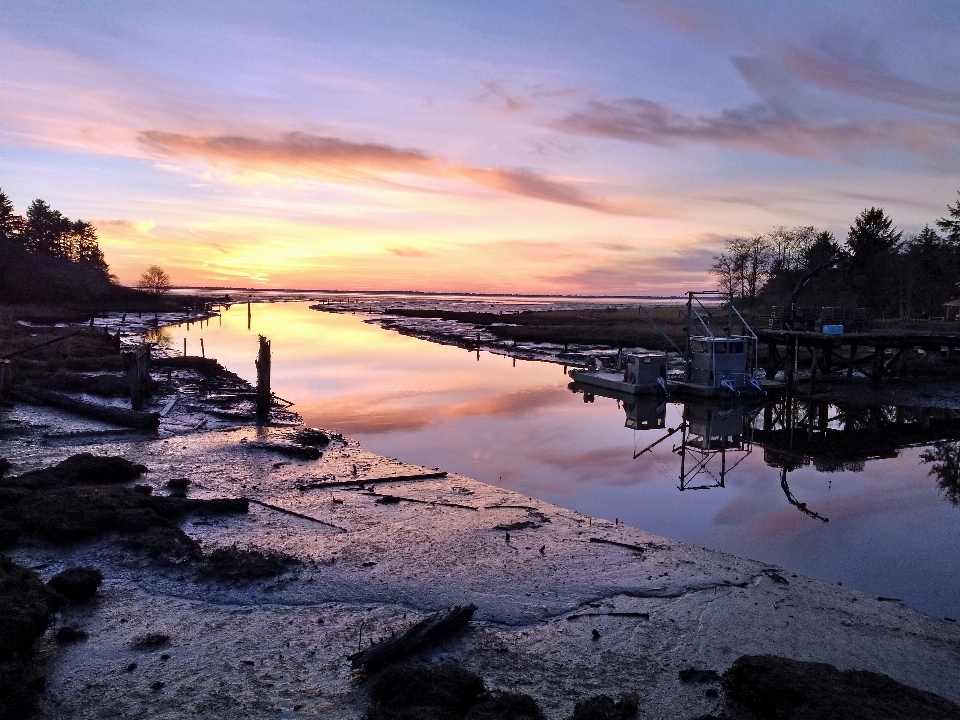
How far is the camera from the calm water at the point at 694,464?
13344 millimetres

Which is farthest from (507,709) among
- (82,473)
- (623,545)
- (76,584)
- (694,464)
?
(694,464)

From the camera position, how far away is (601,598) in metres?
10.1

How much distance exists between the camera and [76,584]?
9.19 meters

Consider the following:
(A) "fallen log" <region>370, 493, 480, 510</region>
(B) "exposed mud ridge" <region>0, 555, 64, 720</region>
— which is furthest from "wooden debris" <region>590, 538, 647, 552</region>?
(B) "exposed mud ridge" <region>0, 555, 64, 720</region>

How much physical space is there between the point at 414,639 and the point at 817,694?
423 cm

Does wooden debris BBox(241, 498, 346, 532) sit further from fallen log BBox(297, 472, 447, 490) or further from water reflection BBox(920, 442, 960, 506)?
water reflection BBox(920, 442, 960, 506)

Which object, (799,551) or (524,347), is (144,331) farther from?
(799,551)

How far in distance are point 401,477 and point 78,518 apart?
7.12m

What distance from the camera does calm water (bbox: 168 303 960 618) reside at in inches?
525

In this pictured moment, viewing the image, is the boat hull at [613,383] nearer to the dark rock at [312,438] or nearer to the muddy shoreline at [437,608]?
the dark rock at [312,438]

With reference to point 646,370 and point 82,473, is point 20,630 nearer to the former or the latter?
point 82,473

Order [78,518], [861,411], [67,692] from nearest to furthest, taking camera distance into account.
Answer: [67,692], [78,518], [861,411]

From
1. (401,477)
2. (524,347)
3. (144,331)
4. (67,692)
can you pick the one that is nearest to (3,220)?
(144,331)

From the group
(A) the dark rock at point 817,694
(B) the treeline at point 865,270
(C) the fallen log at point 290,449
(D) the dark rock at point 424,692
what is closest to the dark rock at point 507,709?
(D) the dark rock at point 424,692
